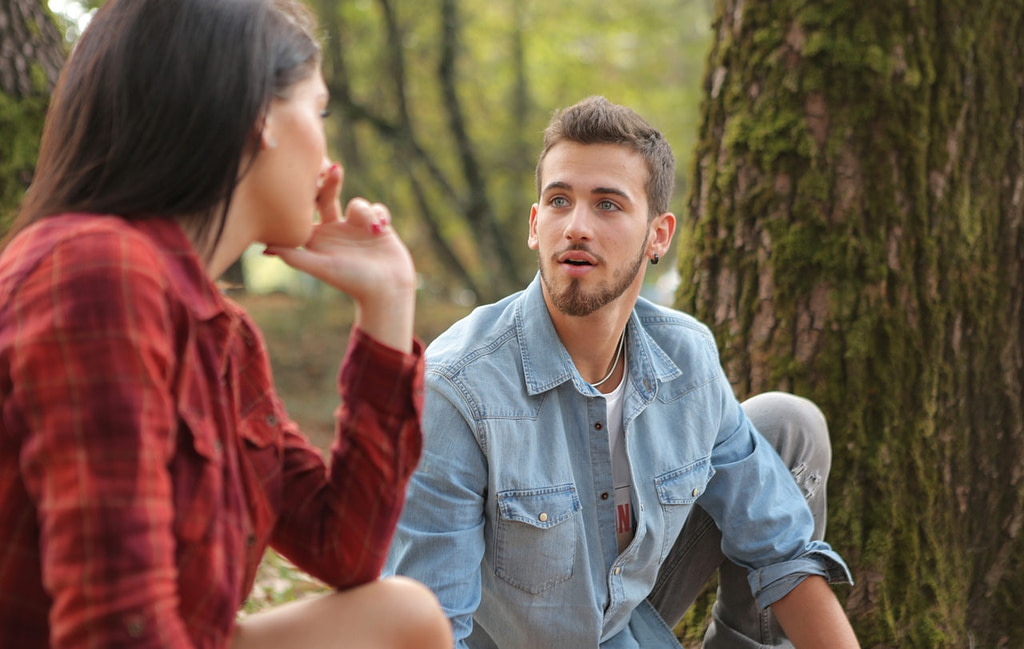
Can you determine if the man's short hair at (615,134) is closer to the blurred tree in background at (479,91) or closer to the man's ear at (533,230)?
the man's ear at (533,230)

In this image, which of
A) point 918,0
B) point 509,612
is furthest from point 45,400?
point 918,0

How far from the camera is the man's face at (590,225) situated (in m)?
2.55

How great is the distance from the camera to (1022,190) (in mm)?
3258

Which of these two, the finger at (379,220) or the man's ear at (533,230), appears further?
the man's ear at (533,230)

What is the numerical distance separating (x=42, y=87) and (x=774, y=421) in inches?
103

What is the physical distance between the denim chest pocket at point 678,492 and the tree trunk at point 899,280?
0.70m

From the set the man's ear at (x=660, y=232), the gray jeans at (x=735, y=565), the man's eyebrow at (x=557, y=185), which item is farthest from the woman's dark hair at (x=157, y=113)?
the gray jeans at (x=735, y=565)

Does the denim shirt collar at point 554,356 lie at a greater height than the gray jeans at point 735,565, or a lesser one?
greater

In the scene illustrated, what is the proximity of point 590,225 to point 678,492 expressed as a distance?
695 millimetres

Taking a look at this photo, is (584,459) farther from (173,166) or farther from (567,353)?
(173,166)

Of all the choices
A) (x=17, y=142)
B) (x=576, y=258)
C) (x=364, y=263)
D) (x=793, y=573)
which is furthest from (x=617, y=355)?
(x=17, y=142)

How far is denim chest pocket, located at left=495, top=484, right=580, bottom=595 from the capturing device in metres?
2.36

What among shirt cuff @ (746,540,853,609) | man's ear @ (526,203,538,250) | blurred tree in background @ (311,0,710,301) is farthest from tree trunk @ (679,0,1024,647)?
blurred tree in background @ (311,0,710,301)

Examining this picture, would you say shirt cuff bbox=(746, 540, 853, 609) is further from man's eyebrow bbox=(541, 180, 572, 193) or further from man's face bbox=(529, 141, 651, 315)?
man's eyebrow bbox=(541, 180, 572, 193)
